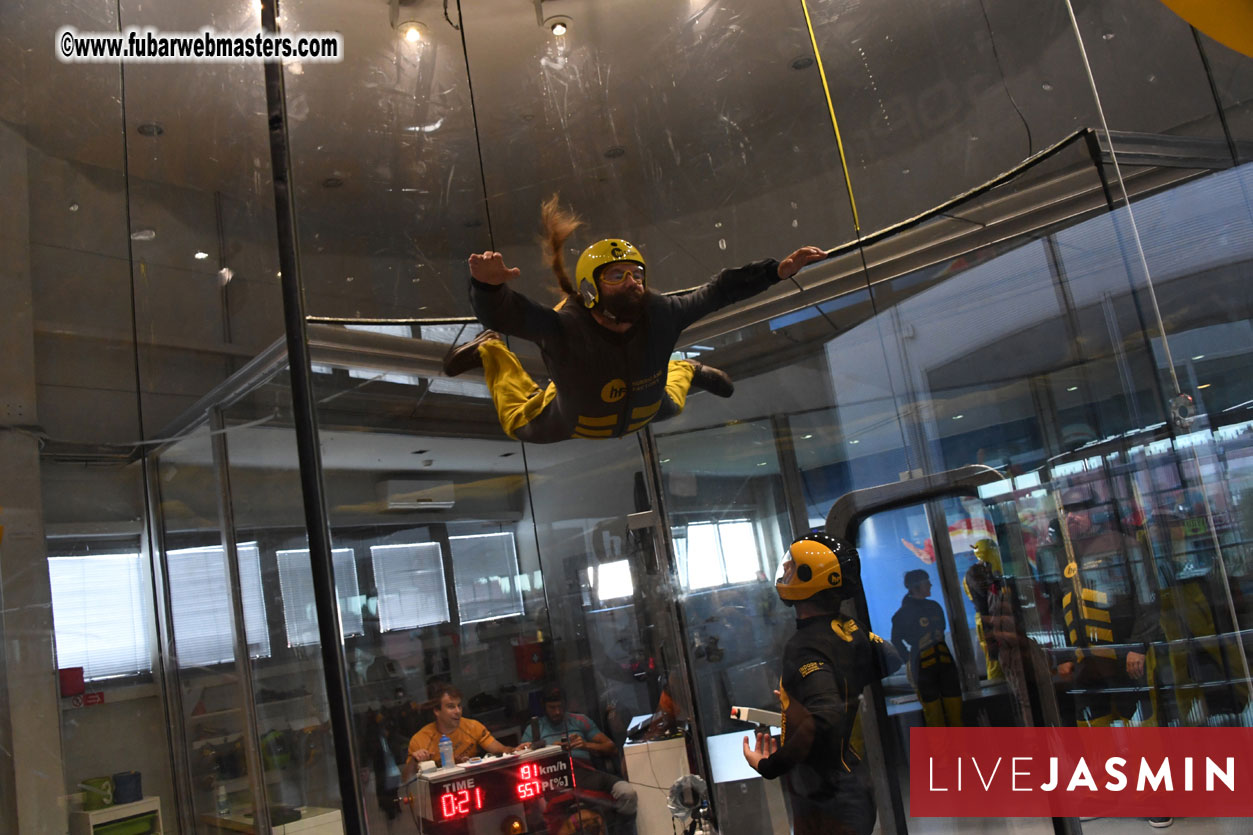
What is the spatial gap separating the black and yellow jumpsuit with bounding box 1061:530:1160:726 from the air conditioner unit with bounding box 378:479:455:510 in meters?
1.57

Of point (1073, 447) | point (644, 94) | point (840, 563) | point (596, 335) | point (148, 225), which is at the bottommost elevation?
point (840, 563)

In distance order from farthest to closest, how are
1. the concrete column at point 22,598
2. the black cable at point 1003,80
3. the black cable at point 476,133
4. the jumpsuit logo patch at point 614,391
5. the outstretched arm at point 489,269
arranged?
1. the black cable at point 476,133
2. the black cable at point 1003,80
3. the jumpsuit logo patch at point 614,391
4. the outstretched arm at point 489,269
5. the concrete column at point 22,598

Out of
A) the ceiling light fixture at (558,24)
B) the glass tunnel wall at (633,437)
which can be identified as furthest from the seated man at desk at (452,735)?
the ceiling light fixture at (558,24)

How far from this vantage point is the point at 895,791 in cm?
217

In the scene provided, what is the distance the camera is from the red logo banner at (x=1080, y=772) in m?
1.85

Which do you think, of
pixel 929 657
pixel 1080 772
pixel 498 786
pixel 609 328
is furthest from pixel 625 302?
pixel 1080 772

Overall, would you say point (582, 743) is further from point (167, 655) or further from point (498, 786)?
point (167, 655)

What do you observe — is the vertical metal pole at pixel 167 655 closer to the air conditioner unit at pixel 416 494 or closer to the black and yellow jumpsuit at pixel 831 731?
the air conditioner unit at pixel 416 494

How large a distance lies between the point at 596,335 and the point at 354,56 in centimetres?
110

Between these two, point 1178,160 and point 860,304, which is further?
point 860,304

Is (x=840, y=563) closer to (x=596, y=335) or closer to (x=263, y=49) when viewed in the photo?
(x=596, y=335)

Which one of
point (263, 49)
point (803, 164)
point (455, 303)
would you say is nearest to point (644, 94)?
point (803, 164)

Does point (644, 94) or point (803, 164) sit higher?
point (644, 94)

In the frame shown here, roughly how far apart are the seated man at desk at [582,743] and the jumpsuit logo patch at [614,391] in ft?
2.61
